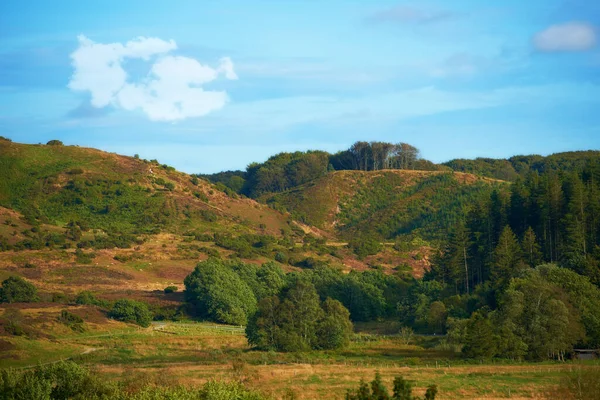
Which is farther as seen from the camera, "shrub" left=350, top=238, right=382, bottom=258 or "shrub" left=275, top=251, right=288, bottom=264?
"shrub" left=350, top=238, right=382, bottom=258

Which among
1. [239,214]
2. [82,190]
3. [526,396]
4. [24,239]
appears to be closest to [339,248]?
[239,214]

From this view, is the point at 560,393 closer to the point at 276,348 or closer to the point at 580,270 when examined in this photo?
the point at 276,348

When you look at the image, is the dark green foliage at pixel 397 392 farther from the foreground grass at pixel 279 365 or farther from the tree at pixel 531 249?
the tree at pixel 531 249

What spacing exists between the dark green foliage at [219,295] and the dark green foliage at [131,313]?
915 cm

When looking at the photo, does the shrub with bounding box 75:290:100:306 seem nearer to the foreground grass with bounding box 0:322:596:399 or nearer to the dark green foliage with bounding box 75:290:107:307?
the dark green foliage with bounding box 75:290:107:307

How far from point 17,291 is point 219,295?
23072mm

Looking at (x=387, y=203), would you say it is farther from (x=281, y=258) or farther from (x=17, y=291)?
(x=17, y=291)

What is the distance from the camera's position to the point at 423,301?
95000 millimetres

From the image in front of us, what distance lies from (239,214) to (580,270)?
3449 inches

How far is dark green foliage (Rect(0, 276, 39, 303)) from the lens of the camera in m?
89.2

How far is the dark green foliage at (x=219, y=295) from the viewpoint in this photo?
95.8 m

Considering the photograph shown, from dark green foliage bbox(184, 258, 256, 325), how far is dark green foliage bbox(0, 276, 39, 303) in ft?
62.8

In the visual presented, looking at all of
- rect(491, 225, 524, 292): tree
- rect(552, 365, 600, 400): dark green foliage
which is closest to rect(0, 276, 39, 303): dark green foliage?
rect(491, 225, 524, 292): tree

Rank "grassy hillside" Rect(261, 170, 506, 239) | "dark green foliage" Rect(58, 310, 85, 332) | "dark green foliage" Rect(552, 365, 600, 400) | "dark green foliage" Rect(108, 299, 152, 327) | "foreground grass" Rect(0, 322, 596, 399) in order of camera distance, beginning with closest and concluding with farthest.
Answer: "dark green foliage" Rect(552, 365, 600, 400), "foreground grass" Rect(0, 322, 596, 399), "dark green foliage" Rect(58, 310, 85, 332), "dark green foliage" Rect(108, 299, 152, 327), "grassy hillside" Rect(261, 170, 506, 239)
